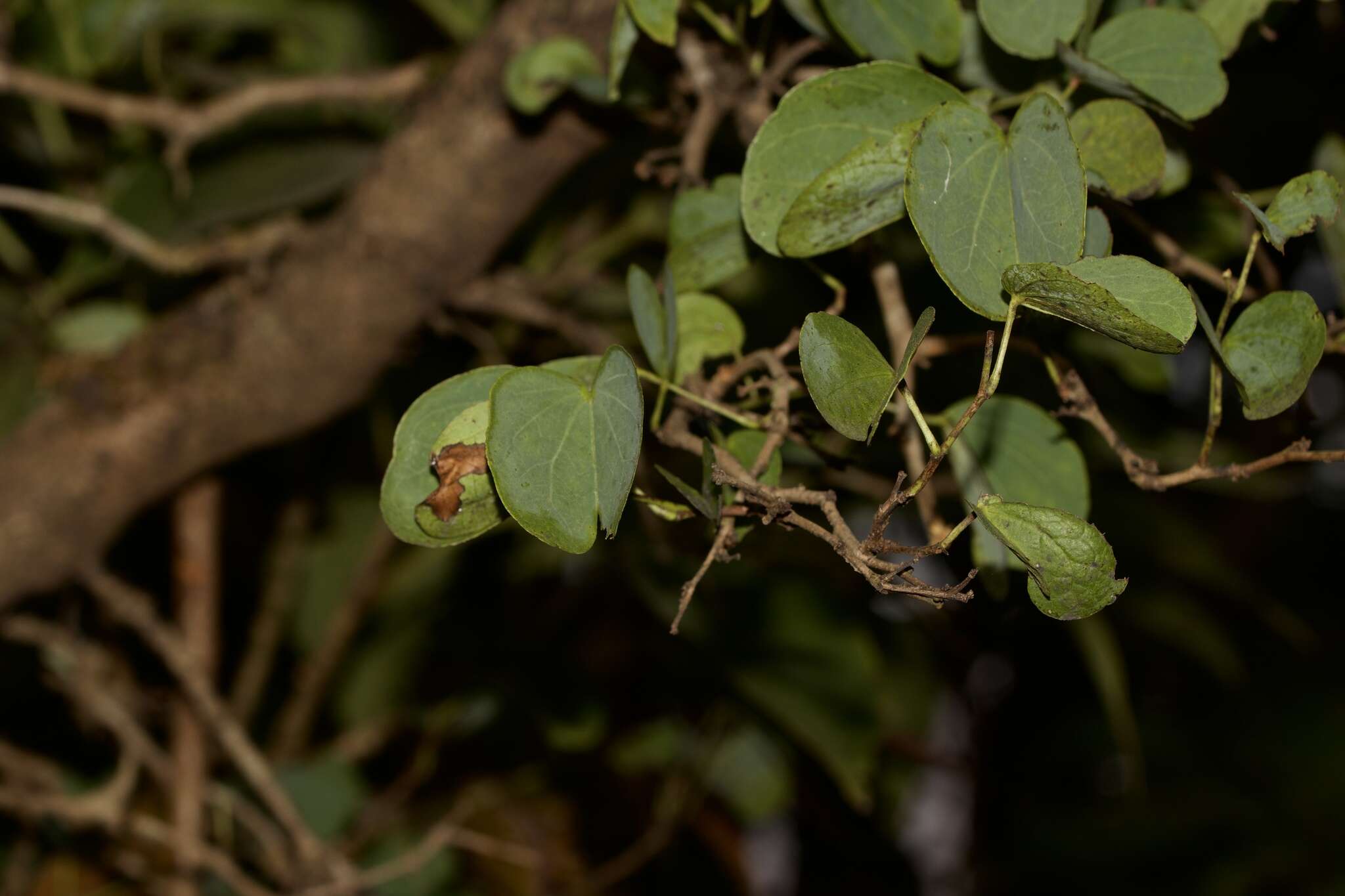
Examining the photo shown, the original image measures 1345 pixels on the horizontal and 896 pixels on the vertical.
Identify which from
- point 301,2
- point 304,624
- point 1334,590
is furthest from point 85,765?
point 1334,590

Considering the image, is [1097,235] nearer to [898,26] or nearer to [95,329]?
[898,26]

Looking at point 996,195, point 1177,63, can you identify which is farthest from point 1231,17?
point 996,195

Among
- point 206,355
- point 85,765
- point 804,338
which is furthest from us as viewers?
point 85,765

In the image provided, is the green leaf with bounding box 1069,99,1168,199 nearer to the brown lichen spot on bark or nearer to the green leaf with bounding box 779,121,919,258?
the green leaf with bounding box 779,121,919,258

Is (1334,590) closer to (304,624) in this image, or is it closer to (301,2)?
(304,624)

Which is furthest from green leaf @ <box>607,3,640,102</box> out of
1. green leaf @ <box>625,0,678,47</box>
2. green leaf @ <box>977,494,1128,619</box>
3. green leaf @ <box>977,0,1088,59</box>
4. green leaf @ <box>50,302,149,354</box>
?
green leaf @ <box>50,302,149,354</box>
